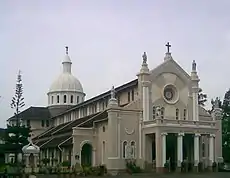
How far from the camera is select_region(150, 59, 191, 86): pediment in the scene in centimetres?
5541

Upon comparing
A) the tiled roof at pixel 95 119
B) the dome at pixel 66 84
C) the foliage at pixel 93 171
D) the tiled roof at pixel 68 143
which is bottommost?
the foliage at pixel 93 171

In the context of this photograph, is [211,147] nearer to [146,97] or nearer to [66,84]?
[146,97]

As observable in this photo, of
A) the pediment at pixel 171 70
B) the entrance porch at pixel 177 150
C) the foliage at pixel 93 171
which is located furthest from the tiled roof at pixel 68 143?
the pediment at pixel 171 70

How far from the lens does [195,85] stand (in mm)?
57875

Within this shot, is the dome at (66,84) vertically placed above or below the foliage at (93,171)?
above

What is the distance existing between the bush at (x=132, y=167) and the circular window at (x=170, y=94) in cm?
880

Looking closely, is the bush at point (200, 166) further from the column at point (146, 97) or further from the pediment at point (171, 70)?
the pediment at point (171, 70)

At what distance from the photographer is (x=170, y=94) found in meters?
57.0

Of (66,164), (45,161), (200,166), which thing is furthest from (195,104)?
(45,161)

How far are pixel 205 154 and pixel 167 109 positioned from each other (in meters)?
7.40

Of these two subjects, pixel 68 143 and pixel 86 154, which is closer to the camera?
pixel 68 143

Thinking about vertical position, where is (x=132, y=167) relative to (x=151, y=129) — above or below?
below

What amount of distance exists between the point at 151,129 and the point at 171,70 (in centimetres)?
863

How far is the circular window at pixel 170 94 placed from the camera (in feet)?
184
